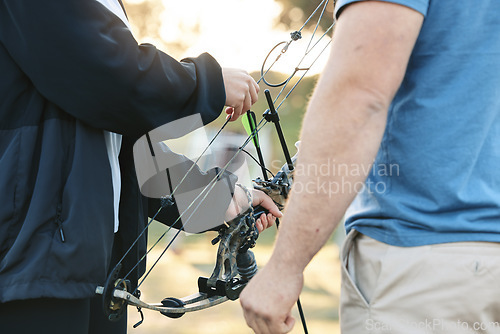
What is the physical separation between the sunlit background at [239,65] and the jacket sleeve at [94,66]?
0.54m

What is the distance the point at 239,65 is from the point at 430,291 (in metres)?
0.99

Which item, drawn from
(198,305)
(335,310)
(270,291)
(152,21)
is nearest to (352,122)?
(270,291)

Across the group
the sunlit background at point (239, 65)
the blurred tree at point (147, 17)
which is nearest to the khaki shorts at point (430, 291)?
the sunlit background at point (239, 65)

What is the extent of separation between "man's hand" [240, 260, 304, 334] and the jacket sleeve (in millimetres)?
404

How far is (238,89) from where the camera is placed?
45.7 inches

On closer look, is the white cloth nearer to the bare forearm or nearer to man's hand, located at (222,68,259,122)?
man's hand, located at (222,68,259,122)

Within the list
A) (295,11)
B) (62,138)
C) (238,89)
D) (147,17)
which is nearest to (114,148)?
(62,138)

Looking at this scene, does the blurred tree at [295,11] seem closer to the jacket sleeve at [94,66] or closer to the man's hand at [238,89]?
the man's hand at [238,89]

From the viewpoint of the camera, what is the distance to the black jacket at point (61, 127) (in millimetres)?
940

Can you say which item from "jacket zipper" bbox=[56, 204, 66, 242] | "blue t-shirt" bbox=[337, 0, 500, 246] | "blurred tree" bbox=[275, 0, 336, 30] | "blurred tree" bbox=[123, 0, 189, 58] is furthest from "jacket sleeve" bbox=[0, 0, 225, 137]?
"blurred tree" bbox=[123, 0, 189, 58]

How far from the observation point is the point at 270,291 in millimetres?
783

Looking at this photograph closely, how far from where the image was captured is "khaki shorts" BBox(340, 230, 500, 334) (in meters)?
0.77

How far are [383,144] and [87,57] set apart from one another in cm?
50

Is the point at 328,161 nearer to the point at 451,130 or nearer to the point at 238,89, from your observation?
the point at 451,130
